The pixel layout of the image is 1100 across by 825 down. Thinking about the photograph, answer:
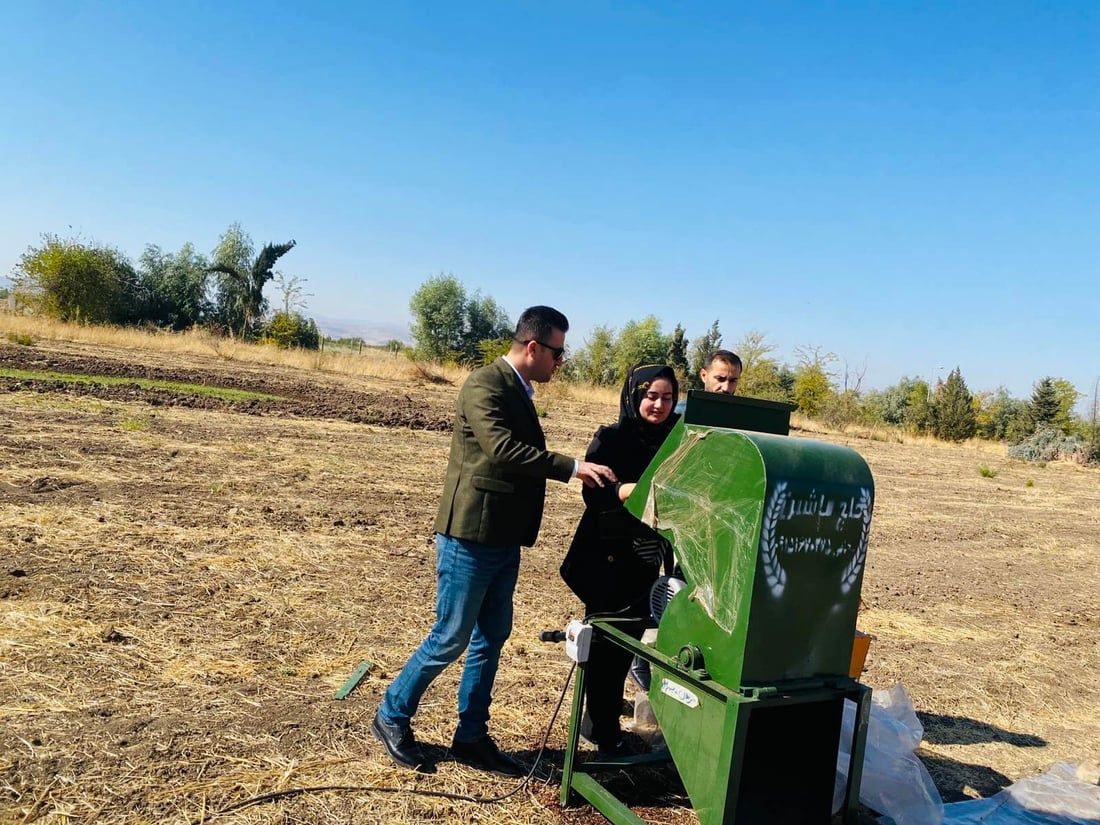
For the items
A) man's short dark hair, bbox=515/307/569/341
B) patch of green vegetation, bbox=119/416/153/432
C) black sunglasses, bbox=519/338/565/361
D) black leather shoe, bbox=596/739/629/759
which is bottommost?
black leather shoe, bbox=596/739/629/759

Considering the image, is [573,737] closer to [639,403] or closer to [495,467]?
[495,467]

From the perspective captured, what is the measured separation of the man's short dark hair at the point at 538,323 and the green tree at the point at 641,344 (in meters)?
37.6

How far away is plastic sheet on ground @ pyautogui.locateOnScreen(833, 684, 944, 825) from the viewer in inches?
137

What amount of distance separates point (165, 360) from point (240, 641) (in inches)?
810

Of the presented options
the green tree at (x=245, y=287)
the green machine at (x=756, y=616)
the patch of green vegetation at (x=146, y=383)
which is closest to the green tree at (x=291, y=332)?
the green tree at (x=245, y=287)

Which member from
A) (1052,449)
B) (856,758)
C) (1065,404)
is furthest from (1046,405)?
(856,758)

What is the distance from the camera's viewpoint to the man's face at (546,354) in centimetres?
342

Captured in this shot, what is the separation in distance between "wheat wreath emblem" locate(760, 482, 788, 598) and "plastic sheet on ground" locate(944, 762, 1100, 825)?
1.99 m

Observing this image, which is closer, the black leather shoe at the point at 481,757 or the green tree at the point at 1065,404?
the black leather shoe at the point at 481,757

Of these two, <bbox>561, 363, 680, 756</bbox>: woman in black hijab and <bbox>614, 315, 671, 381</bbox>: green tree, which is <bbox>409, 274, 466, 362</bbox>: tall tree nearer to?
<bbox>614, 315, 671, 381</bbox>: green tree

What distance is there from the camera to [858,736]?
284 centimetres

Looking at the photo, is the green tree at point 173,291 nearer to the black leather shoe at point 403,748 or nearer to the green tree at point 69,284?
the green tree at point 69,284

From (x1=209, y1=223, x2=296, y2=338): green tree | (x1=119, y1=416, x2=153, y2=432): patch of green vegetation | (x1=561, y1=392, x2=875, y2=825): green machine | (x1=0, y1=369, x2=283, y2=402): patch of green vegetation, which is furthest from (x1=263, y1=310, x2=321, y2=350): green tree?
(x1=561, y1=392, x2=875, y2=825): green machine

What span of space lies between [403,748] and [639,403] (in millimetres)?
1946
